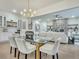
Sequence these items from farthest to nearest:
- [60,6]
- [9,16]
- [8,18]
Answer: [9,16]
[8,18]
[60,6]

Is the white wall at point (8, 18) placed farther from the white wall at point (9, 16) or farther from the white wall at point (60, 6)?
the white wall at point (60, 6)

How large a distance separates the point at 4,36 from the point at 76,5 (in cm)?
675

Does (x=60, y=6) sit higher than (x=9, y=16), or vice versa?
(x=60, y=6)

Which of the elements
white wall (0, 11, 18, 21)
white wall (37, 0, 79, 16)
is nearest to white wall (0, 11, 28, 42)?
white wall (0, 11, 18, 21)

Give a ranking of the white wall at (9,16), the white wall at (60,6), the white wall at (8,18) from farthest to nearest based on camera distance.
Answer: the white wall at (9,16) < the white wall at (8,18) < the white wall at (60,6)

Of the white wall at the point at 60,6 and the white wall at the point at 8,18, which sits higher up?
the white wall at the point at 60,6

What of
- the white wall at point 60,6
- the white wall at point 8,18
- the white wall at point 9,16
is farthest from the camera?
the white wall at point 9,16

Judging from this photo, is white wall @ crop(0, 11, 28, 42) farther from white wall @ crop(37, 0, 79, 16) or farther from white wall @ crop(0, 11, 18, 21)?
white wall @ crop(37, 0, 79, 16)

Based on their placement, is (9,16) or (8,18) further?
(9,16)

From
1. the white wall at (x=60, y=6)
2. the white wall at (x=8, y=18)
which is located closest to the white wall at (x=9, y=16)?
the white wall at (x=8, y=18)

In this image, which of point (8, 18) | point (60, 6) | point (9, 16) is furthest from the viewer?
point (9, 16)

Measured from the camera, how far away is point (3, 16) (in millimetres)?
9031

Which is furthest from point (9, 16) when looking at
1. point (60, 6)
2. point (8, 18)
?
point (60, 6)

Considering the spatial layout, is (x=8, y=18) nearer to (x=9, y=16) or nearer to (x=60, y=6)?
(x=9, y=16)
